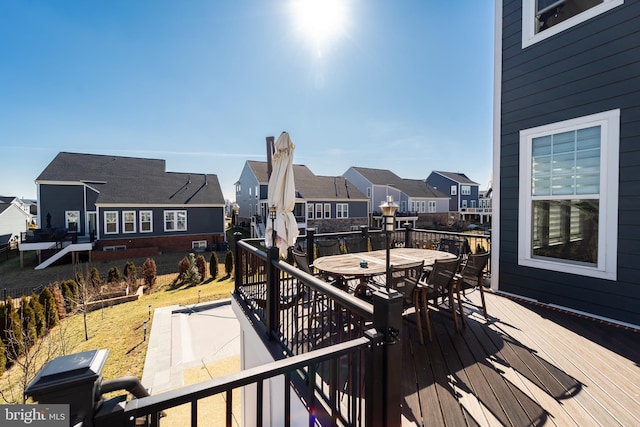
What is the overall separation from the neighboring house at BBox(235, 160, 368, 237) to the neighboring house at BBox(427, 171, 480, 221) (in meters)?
16.5

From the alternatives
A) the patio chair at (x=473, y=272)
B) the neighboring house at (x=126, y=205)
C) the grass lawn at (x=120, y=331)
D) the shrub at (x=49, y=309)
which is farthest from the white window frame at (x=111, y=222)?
the patio chair at (x=473, y=272)

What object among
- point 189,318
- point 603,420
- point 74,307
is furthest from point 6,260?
point 603,420

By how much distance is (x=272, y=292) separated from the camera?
3107 mm

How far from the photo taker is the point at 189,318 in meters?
7.64

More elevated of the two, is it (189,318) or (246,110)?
(246,110)

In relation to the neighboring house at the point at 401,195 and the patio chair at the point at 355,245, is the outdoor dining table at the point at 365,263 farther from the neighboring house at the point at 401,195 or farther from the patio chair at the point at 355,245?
the neighboring house at the point at 401,195

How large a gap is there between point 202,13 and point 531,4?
23.9 feet

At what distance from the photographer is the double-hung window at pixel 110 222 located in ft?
52.5

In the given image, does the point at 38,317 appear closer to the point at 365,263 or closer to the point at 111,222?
the point at 365,263

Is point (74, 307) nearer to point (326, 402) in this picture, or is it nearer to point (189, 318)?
point (189, 318)

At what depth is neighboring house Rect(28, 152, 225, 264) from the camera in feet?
53.8

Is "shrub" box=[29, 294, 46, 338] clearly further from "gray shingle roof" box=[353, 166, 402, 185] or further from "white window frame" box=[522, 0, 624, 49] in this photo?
"gray shingle roof" box=[353, 166, 402, 185]

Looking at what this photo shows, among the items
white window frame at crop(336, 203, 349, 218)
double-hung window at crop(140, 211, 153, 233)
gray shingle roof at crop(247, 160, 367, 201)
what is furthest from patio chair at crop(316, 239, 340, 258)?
white window frame at crop(336, 203, 349, 218)

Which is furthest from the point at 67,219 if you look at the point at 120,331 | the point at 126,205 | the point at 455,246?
the point at 455,246
